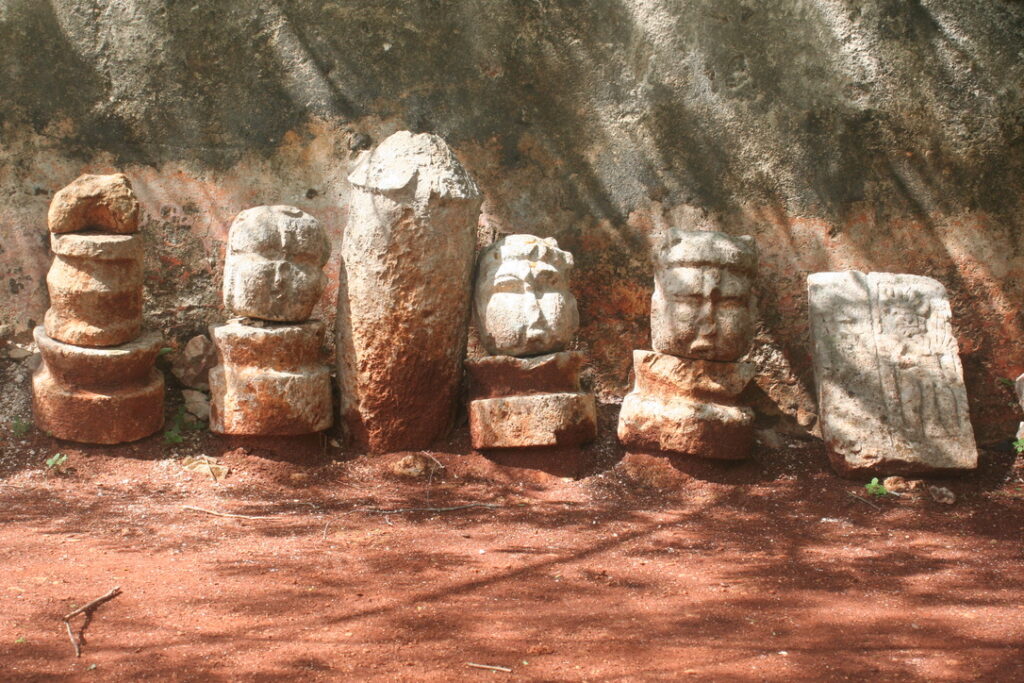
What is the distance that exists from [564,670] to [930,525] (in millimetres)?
2323

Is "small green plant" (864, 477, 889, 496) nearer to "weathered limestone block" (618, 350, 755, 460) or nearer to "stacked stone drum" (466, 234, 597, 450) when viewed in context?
"weathered limestone block" (618, 350, 755, 460)

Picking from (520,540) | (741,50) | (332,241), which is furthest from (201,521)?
(741,50)

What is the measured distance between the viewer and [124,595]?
3.96m

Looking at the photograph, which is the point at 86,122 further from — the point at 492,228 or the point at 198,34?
the point at 492,228

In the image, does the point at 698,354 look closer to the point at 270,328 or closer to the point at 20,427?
the point at 270,328

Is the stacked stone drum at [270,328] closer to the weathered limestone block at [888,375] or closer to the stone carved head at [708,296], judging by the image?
the stone carved head at [708,296]

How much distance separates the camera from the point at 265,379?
209 inches

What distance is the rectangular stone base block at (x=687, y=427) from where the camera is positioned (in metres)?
5.43

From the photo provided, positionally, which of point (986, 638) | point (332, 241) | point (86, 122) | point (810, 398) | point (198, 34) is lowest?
point (986, 638)

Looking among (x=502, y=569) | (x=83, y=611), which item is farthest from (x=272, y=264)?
(x=83, y=611)

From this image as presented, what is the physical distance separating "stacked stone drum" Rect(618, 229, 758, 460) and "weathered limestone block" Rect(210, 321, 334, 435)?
1.51 m

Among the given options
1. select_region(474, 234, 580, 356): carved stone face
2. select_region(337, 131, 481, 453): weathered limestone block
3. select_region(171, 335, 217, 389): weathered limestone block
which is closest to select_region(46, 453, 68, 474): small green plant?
select_region(171, 335, 217, 389): weathered limestone block

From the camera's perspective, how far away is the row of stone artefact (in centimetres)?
527

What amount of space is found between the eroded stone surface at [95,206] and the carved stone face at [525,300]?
64.8 inches
